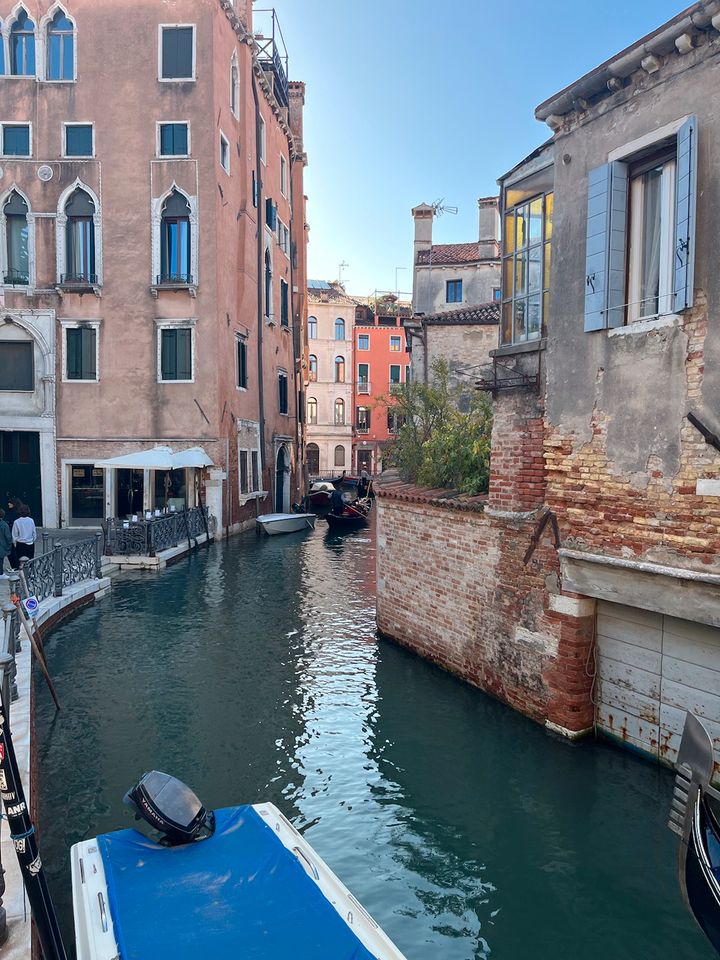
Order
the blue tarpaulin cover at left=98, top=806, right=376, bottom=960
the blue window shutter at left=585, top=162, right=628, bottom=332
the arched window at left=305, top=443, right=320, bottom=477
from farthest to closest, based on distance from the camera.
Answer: the arched window at left=305, top=443, right=320, bottom=477 → the blue window shutter at left=585, top=162, right=628, bottom=332 → the blue tarpaulin cover at left=98, top=806, right=376, bottom=960

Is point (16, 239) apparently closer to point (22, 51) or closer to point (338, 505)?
point (22, 51)

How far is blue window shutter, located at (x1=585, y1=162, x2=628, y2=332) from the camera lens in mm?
5840

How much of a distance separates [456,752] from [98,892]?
12.5ft

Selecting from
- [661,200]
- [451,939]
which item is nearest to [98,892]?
[451,939]

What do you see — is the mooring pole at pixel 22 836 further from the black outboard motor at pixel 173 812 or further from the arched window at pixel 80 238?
the arched window at pixel 80 238

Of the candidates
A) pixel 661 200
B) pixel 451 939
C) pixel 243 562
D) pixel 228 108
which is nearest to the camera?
pixel 451 939

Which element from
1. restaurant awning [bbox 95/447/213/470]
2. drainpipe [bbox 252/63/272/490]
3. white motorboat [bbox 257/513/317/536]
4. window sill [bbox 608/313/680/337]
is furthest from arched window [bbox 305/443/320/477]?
window sill [bbox 608/313/680/337]

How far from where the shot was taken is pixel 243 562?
643 inches

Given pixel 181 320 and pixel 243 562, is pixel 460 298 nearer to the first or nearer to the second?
pixel 181 320

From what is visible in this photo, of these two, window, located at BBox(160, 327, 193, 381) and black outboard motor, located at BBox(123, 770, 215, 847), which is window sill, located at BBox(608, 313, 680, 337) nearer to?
black outboard motor, located at BBox(123, 770, 215, 847)

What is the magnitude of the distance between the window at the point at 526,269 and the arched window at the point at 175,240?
1297 cm

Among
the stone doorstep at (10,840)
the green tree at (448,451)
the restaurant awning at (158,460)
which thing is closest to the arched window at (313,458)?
the restaurant awning at (158,460)

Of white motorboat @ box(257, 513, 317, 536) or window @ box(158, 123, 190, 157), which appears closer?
window @ box(158, 123, 190, 157)

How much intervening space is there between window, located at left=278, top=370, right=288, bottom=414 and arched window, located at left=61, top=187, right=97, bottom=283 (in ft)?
27.9
